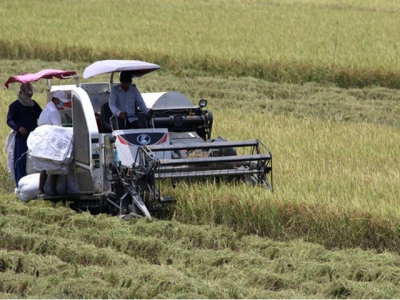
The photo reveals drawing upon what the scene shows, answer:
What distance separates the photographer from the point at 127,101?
437 inches

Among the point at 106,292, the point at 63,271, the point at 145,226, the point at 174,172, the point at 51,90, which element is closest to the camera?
the point at 106,292

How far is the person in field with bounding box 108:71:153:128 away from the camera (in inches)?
433

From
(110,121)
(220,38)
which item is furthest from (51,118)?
(220,38)

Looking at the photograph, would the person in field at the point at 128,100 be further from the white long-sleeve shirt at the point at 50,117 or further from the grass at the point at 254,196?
the grass at the point at 254,196

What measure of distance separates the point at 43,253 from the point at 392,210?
3454mm

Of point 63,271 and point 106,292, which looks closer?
point 106,292

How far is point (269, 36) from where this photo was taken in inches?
974

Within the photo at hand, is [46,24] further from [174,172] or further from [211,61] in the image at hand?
[174,172]

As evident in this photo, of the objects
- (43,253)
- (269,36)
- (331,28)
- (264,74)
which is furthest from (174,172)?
(331,28)

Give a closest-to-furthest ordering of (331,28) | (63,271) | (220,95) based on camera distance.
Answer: (63,271) → (220,95) → (331,28)

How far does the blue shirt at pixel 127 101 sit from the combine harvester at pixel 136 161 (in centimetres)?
14

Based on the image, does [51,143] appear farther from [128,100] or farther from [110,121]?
[128,100]

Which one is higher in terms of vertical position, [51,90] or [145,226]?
[51,90]

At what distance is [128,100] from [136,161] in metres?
1.53
